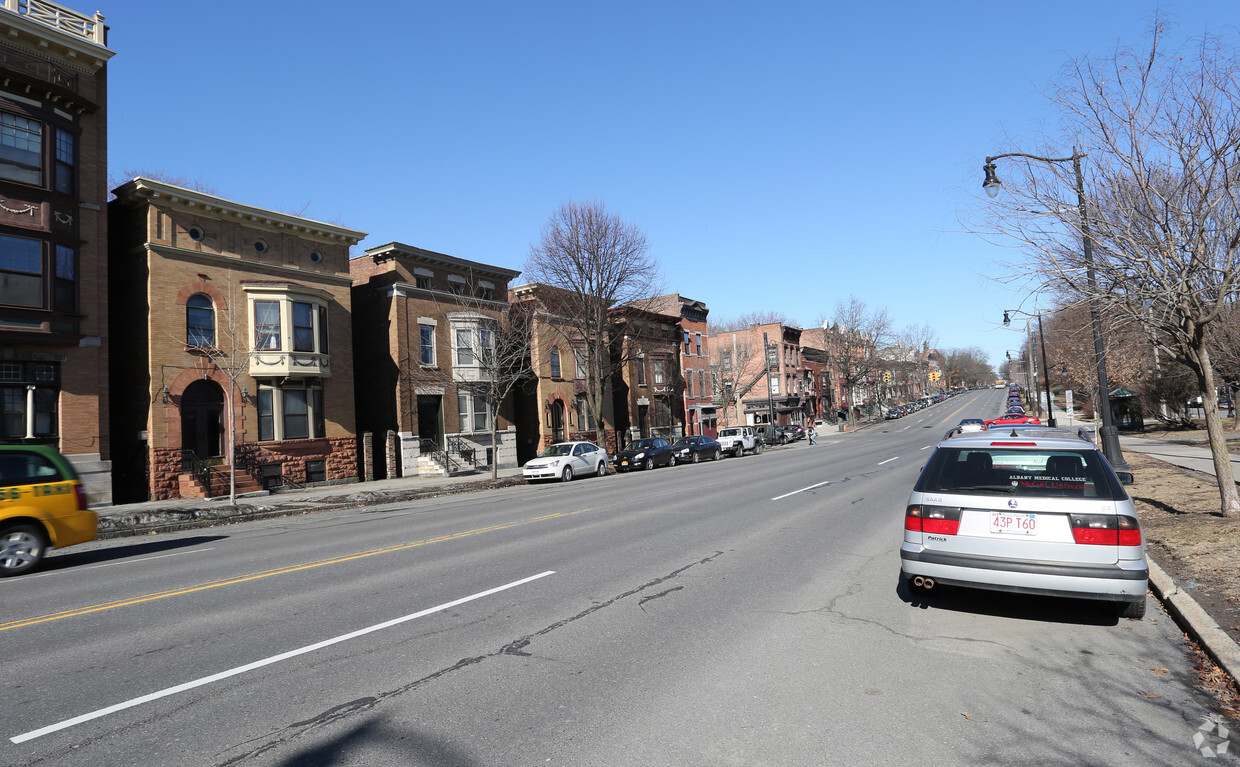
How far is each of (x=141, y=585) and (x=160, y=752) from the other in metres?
5.80

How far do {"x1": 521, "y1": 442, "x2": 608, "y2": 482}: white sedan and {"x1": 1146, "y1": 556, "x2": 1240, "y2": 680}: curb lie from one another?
21000 millimetres

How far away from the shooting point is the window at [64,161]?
66.5 ft

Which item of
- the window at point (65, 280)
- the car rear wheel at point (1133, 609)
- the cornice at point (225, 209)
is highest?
the cornice at point (225, 209)

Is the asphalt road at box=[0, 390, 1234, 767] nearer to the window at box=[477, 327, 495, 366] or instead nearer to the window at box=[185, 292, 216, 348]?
the window at box=[185, 292, 216, 348]

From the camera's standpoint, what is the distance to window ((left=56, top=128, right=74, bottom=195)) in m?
20.3

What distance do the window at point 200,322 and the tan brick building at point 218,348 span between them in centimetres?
3

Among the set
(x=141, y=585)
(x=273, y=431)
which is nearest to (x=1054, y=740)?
(x=141, y=585)

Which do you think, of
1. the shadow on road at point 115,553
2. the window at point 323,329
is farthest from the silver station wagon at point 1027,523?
the window at point 323,329

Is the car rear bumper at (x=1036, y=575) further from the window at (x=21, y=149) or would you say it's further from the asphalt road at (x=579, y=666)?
the window at (x=21, y=149)

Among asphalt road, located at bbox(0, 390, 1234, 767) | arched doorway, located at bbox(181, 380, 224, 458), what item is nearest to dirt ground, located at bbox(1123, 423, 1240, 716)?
asphalt road, located at bbox(0, 390, 1234, 767)

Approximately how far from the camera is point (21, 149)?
19.3 meters

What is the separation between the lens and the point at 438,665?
5.20 metres

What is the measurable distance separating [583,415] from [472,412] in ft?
27.3

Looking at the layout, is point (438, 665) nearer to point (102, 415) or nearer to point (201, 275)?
point (102, 415)
